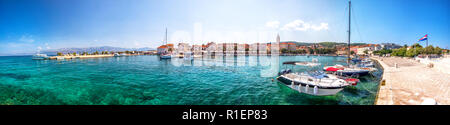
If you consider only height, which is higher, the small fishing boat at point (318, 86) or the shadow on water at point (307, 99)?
the small fishing boat at point (318, 86)

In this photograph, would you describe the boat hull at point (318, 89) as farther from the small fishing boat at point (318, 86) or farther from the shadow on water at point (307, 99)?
the shadow on water at point (307, 99)

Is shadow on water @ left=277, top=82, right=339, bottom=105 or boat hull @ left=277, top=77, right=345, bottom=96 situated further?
boat hull @ left=277, top=77, right=345, bottom=96

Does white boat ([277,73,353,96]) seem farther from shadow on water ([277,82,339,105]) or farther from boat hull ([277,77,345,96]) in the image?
shadow on water ([277,82,339,105])

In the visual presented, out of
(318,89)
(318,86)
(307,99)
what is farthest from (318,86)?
(307,99)

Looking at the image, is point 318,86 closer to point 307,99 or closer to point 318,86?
point 318,86

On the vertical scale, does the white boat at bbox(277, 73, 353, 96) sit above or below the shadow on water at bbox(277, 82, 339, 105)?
above

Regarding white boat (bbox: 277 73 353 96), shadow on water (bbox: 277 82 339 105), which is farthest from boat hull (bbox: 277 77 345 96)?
shadow on water (bbox: 277 82 339 105)

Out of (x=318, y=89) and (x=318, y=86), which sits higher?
(x=318, y=86)

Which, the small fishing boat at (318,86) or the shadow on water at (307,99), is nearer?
the shadow on water at (307,99)

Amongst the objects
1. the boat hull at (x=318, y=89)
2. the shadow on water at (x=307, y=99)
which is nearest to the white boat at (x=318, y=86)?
the boat hull at (x=318, y=89)
